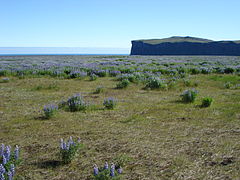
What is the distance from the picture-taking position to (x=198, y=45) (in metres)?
131

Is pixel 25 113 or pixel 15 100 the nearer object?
pixel 25 113

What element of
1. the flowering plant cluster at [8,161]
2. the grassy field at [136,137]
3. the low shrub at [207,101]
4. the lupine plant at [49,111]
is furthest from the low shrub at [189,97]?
the flowering plant cluster at [8,161]

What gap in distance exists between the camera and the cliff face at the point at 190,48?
388ft

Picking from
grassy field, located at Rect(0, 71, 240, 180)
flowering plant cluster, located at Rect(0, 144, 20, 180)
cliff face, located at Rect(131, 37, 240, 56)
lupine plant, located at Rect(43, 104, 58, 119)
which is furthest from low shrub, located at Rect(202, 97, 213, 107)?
cliff face, located at Rect(131, 37, 240, 56)

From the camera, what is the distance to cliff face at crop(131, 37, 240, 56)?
388ft

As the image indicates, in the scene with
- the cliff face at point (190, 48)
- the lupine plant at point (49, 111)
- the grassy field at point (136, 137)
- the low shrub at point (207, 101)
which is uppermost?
the cliff face at point (190, 48)

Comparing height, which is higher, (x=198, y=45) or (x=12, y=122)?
(x=198, y=45)

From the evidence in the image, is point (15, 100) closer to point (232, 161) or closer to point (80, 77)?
point (80, 77)

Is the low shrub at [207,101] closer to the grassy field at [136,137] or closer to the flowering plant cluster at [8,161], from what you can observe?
the grassy field at [136,137]

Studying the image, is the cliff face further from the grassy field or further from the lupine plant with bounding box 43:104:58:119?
the lupine plant with bounding box 43:104:58:119

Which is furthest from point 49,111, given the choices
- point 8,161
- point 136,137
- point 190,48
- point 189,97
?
point 190,48

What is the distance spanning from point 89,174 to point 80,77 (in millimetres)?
14025

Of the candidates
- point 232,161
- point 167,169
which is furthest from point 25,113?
point 232,161

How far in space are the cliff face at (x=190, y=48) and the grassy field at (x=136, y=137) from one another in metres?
115
